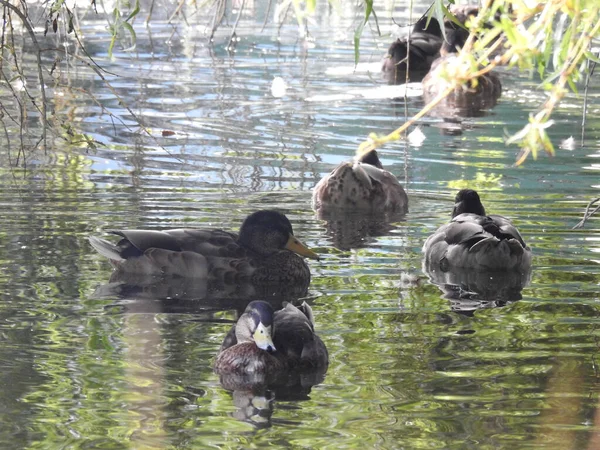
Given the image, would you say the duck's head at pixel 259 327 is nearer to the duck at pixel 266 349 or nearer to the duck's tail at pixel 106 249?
the duck at pixel 266 349

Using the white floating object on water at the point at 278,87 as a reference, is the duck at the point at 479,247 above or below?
below

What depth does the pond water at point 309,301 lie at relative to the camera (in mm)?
6578

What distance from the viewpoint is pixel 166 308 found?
9070mm

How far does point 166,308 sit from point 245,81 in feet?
40.7

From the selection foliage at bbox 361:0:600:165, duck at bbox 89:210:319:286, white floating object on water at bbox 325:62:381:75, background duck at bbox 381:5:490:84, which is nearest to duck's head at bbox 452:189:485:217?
duck at bbox 89:210:319:286

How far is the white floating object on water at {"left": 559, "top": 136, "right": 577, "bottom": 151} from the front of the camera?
15719mm

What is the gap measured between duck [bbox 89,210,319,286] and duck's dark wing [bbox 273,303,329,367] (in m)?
2.02

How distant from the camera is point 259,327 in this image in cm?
762

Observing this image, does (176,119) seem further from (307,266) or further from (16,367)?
(16,367)

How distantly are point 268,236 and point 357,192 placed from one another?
2.77 metres

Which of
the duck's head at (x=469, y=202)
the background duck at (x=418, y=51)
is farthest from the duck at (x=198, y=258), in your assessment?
the background duck at (x=418, y=51)

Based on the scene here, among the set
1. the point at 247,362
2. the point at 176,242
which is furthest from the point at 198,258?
the point at 247,362

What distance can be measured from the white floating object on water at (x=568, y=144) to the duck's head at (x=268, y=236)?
615cm

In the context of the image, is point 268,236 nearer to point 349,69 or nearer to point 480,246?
point 480,246
